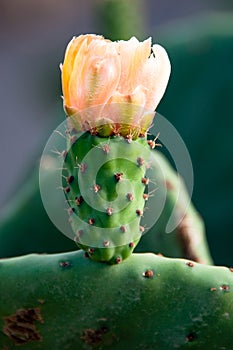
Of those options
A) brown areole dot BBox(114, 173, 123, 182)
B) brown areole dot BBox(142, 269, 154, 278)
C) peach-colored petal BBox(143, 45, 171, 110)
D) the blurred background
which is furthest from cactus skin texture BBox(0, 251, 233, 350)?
the blurred background

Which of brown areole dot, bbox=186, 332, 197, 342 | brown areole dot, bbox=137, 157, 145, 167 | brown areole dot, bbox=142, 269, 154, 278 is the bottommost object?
brown areole dot, bbox=186, 332, 197, 342

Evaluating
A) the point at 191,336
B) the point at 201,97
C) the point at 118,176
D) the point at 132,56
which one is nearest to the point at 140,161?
the point at 118,176

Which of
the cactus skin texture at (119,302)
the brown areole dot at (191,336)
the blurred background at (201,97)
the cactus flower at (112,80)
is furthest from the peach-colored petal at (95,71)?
the blurred background at (201,97)

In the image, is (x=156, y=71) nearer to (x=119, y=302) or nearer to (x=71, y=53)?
(x=71, y=53)

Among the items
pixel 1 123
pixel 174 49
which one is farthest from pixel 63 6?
pixel 174 49

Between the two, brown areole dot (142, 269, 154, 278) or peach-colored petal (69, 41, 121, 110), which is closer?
peach-colored petal (69, 41, 121, 110)

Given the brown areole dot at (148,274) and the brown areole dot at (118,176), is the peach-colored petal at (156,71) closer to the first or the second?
the brown areole dot at (118,176)

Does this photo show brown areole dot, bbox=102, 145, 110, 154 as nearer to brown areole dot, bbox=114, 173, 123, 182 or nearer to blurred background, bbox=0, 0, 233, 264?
brown areole dot, bbox=114, 173, 123, 182
